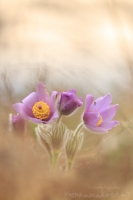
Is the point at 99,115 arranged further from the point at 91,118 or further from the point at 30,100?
the point at 30,100

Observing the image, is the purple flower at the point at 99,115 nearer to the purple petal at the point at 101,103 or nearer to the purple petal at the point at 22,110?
the purple petal at the point at 101,103

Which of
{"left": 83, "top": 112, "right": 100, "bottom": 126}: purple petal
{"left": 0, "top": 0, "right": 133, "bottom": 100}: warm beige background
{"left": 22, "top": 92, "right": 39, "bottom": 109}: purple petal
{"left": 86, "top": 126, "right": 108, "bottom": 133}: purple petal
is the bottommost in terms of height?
{"left": 86, "top": 126, "right": 108, "bottom": 133}: purple petal

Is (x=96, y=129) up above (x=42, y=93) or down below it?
below

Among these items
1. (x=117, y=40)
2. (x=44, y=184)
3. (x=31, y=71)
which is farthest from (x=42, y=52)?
(x=44, y=184)

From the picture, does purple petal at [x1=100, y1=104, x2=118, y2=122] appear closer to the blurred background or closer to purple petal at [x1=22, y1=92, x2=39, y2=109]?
the blurred background

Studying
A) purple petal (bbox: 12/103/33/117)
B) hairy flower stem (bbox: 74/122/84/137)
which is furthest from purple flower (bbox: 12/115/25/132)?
hairy flower stem (bbox: 74/122/84/137)

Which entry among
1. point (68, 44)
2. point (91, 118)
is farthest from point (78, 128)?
point (68, 44)

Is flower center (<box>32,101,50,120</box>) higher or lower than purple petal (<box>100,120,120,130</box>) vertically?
higher

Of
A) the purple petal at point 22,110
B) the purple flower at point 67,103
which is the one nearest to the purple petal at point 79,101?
the purple flower at point 67,103
